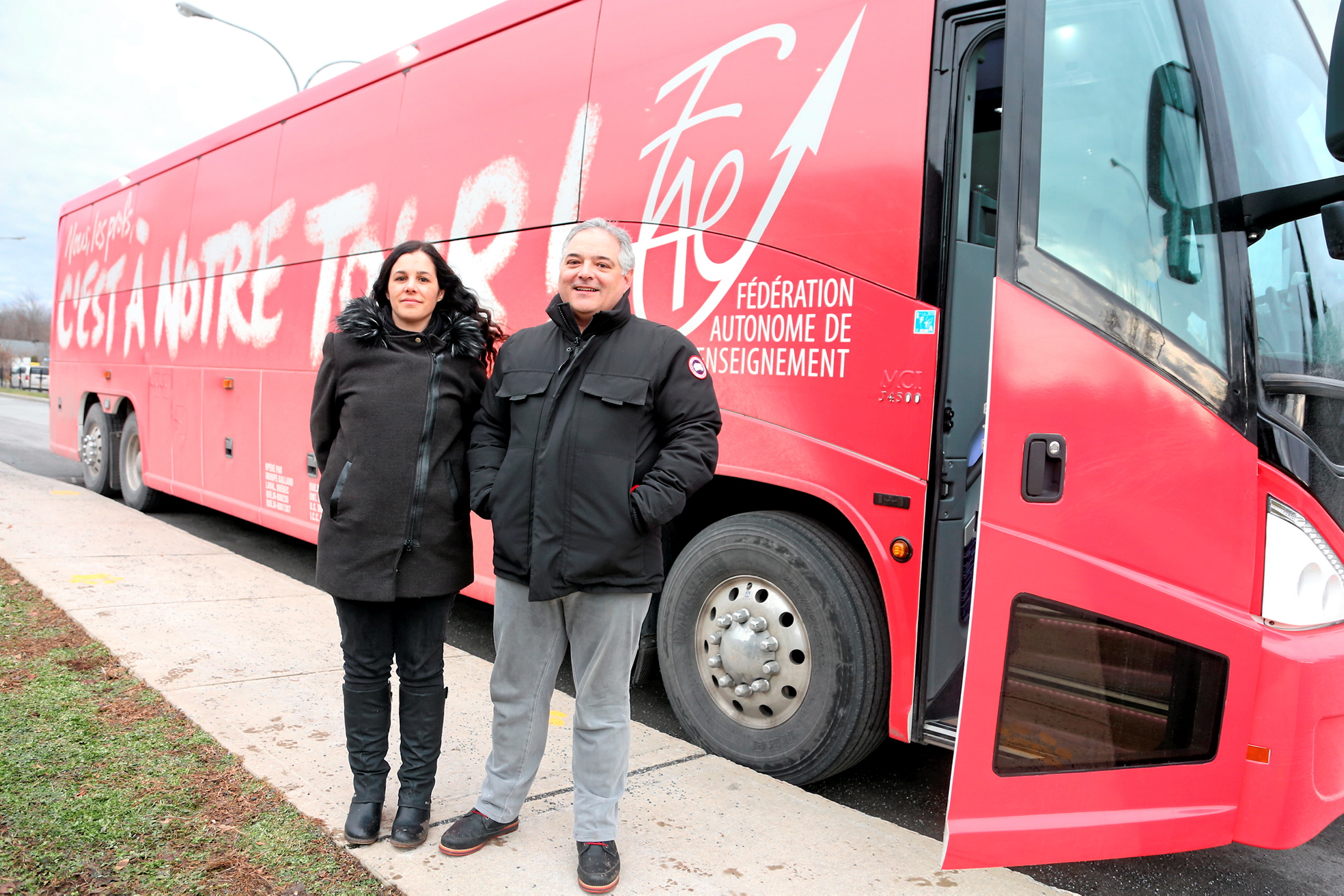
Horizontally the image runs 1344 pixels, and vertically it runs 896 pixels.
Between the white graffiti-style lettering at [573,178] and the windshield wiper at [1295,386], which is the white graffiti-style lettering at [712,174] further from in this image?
the windshield wiper at [1295,386]

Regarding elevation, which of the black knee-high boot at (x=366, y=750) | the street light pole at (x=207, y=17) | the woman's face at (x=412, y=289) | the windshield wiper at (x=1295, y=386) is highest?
the street light pole at (x=207, y=17)

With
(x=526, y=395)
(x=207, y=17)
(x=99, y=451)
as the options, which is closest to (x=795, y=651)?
(x=526, y=395)

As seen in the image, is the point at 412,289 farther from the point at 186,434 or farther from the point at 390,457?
the point at 186,434

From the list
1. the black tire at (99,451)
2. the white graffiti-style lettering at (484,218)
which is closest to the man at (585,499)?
the white graffiti-style lettering at (484,218)

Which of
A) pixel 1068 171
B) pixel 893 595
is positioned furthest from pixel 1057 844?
pixel 1068 171

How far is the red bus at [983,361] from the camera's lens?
2312mm

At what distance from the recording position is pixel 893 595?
10.1 feet

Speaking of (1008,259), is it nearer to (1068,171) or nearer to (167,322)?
(1068,171)

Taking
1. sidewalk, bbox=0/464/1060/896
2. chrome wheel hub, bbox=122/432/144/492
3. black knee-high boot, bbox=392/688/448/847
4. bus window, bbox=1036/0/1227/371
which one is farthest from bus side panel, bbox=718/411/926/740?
chrome wheel hub, bbox=122/432/144/492

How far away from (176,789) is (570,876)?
4.47 feet

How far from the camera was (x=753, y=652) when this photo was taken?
11.3ft

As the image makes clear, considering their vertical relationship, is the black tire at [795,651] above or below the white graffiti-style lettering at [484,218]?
below

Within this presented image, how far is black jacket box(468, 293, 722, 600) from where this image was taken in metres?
2.42

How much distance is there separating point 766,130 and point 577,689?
2195 millimetres
